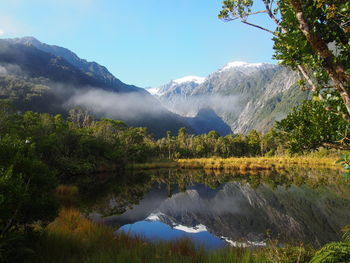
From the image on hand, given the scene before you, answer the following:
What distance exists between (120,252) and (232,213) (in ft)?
45.1

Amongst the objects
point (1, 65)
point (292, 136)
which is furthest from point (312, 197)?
point (1, 65)

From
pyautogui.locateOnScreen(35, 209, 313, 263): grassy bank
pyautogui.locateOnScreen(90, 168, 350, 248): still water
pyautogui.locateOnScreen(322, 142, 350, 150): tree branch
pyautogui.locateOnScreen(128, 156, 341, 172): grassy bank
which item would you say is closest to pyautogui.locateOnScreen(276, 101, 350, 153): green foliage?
pyautogui.locateOnScreen(322, 142, 350, 150): tree branch

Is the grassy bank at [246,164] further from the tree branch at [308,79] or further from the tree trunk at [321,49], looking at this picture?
the tree trunk at [321,49]

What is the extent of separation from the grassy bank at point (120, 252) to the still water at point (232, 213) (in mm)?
1459

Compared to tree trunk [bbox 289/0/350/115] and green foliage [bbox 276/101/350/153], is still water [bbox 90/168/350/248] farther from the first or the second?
tree trunk [bbox 289/0/350/115]

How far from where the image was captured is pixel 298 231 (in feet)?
41.8

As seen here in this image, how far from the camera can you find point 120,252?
17.7 feet

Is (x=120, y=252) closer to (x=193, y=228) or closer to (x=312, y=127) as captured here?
(x=312, y=127)

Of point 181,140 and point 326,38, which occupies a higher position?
point 326,38

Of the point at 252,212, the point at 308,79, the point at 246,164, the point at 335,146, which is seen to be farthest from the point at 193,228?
the point at 246,164

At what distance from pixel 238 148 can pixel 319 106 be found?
7537 centimetres

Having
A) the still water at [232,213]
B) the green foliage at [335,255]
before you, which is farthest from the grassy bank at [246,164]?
the green foliage at [335,255]

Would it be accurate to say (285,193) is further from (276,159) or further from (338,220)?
(276,159)

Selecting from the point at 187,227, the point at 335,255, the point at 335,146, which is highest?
the point at 335,146
